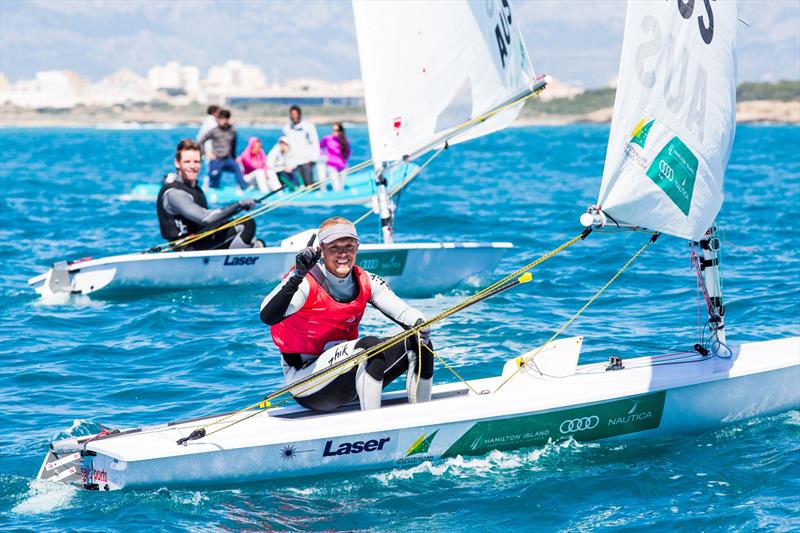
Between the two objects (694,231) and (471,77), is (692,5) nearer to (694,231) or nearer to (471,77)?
(694,231)

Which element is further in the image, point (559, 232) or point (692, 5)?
point (559, 232)

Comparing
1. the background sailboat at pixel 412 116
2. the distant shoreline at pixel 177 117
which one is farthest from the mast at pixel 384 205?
the distant shoreline at pixel 177 117

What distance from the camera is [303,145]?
19578mm

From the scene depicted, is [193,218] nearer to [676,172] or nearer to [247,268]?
[247,268]

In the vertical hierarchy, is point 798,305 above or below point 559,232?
below

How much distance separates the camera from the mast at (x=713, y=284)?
23.1 feet

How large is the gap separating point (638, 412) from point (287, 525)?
248 centimetres

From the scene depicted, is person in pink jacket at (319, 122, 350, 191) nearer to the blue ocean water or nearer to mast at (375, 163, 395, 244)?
the blue ocean water

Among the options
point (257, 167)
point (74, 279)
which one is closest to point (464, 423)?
point (74, 279)

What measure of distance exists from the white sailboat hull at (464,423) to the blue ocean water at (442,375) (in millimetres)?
98

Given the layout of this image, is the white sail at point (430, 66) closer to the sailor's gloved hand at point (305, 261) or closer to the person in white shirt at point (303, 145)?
the sailor's gloved hand at point (305, 261)

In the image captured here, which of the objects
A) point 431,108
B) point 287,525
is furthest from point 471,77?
point 287,525

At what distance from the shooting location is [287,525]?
5.64 meters

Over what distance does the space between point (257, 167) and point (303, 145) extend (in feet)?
3.38
